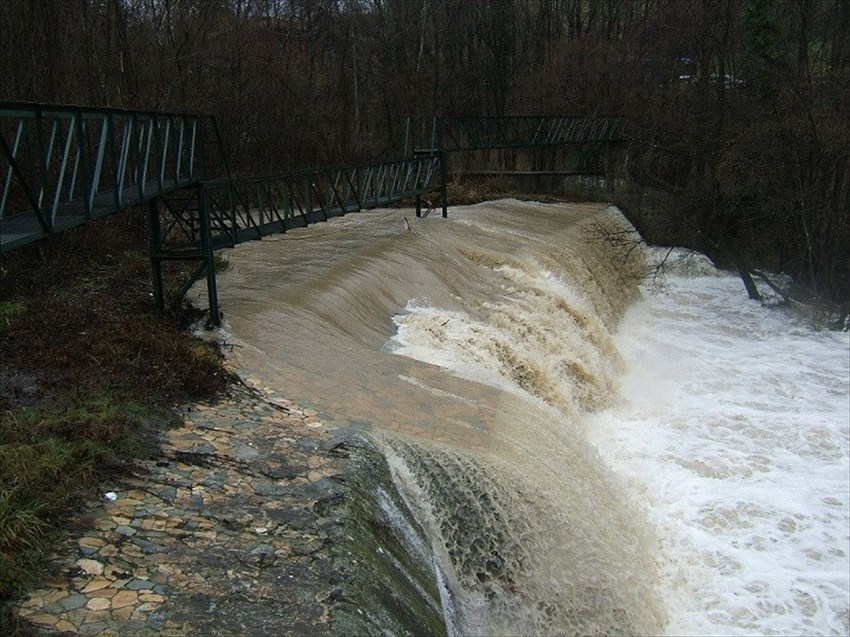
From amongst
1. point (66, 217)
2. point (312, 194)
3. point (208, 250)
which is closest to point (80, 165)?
point (66, 217)

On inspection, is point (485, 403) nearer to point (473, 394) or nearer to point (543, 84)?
point (473, 394)

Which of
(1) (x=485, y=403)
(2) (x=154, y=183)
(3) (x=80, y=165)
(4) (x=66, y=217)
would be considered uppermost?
(3) (x=80, y=165)

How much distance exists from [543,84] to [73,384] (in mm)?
27387

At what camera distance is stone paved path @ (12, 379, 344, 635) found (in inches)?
198

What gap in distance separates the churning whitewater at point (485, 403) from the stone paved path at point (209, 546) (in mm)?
1037

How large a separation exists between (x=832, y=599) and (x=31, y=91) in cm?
1432

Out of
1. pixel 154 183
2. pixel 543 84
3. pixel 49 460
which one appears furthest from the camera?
pixel 543 84

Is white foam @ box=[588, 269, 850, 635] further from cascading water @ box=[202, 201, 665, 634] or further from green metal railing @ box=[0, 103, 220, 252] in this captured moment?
green metal railing @ box=[0, 103, 220, 252]

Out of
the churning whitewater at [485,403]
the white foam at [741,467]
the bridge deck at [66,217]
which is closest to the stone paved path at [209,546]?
the churning whitewater at [485,403]

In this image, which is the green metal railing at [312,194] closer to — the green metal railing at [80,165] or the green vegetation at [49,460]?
the green metal railing at [80,165]

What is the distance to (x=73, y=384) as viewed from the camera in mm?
8008

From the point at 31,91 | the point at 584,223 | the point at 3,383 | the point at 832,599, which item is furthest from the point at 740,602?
the point at 584,223

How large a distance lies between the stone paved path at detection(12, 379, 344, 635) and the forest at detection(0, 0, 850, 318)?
9981mm

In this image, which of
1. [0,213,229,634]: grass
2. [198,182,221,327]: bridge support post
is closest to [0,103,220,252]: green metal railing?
[198,182,221,327]: bridge support post
